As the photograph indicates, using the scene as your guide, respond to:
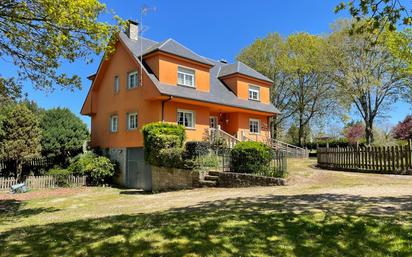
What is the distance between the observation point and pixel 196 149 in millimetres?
18812

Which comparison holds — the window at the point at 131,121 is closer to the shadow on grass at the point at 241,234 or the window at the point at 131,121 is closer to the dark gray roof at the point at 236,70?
the dark gray roof at the point at 236,70

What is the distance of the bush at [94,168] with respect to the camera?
2416cm

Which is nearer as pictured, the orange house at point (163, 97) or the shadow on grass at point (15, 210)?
the shadow on grass at point (15, 210)

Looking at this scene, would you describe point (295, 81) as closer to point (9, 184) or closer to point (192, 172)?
point (192, 172)

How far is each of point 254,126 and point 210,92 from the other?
5.85m

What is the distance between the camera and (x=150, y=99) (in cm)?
2238

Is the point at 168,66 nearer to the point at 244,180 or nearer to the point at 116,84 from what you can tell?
the point at 116,84

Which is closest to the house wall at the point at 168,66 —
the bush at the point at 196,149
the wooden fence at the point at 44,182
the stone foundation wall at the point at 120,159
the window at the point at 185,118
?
the window at the point at 185,118

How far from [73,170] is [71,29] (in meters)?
15.1

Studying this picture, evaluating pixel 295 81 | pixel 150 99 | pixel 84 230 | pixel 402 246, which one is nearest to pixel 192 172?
pixel 150 99

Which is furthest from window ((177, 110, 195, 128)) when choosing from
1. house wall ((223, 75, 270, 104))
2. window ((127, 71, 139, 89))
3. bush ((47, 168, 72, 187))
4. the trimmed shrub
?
bush ((47, 168, 72, 187))

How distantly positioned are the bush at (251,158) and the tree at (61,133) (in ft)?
45.9

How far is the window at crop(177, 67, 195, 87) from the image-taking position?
79.0 feet

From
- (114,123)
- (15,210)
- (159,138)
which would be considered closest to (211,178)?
(159,138)
